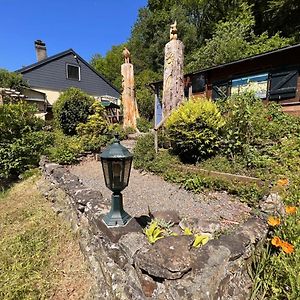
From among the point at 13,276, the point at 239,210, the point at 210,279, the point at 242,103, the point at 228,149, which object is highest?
the point at 242,103

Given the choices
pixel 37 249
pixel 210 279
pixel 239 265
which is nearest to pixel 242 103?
pixel 239 265

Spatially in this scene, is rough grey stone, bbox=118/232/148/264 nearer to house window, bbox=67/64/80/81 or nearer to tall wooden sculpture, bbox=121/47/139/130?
tall wooden sculpture, bbox=121/47/139/130

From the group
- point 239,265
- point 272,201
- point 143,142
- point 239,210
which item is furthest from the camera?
point 143,142

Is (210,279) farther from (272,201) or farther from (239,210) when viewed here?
(239,210)

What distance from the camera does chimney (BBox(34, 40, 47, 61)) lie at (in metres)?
18.7

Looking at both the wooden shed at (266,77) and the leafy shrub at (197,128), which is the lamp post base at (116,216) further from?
the wooden shed at (266,77)

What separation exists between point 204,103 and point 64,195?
128 inches

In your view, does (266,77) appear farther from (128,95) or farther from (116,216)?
(116,216)

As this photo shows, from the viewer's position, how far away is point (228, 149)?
14.6ft

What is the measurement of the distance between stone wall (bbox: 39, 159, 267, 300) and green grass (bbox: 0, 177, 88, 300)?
0.68 ft

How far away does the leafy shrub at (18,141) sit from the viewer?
5234 millimetres

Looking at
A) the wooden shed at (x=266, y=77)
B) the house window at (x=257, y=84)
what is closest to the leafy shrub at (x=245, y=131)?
the wooden shed at (x=266, y=77)

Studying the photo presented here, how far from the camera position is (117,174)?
196 centimetres

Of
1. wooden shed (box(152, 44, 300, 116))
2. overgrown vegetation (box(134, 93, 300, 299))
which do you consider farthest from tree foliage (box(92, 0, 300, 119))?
overgrown vegetation (box(134, 93, 300, 299))
